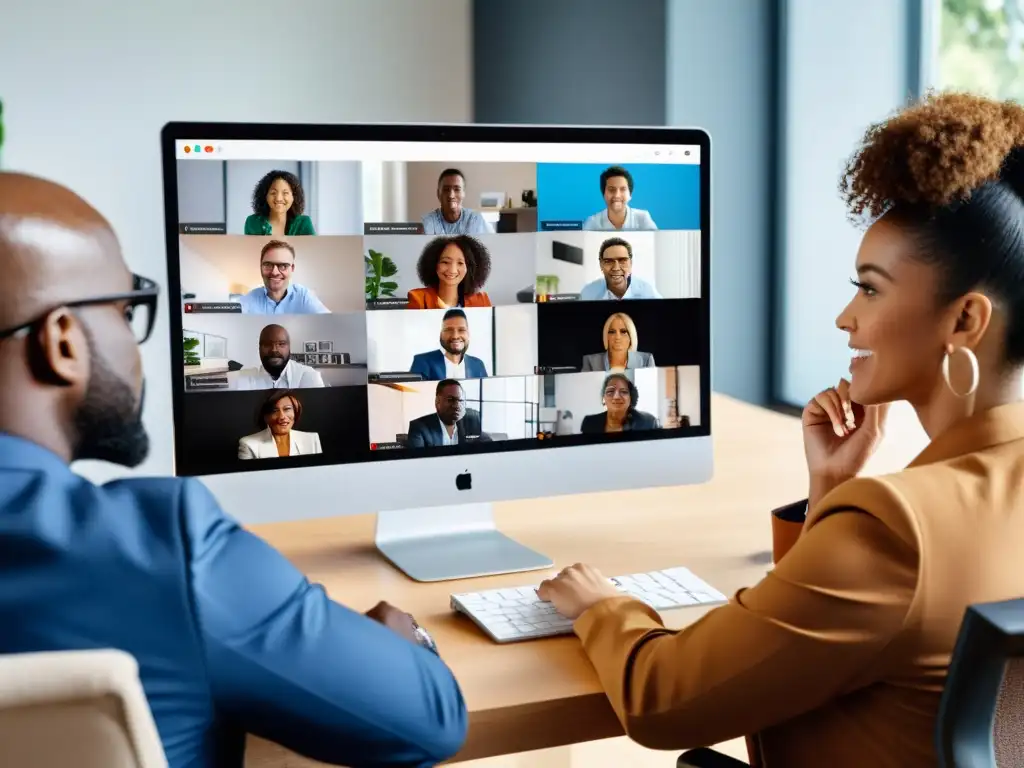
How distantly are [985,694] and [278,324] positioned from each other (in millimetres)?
843

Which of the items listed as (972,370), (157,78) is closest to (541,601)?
(972,370)

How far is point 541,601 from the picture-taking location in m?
1.26

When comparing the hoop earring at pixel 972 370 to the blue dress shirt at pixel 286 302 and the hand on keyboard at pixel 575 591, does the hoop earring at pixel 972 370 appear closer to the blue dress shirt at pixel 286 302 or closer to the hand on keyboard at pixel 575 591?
the hand on keyboard at pixel 575 591

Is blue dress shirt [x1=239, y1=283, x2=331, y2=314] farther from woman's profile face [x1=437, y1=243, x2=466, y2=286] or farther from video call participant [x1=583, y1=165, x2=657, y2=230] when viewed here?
video call participant [x1=583, y1=165, x2=657, y2=230]

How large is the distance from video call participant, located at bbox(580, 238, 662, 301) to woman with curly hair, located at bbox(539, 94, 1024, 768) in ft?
1.23

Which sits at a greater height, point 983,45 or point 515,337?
point 983,45

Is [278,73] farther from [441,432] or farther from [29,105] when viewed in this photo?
[441,432]

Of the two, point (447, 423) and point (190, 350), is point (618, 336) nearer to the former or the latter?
point (447, 423)

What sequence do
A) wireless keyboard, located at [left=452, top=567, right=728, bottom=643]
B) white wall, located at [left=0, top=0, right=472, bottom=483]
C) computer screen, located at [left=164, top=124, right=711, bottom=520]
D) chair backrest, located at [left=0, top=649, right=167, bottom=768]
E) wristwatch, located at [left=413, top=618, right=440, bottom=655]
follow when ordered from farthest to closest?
white wall, located at [left=0, top=0, right=472, bottom=483] < computer screen, located at [left=164, top=124, right=711, bottom=520] < wireless keyboard, located at [left=452, top=567, right=728, bottom=643] < wristwatch, located at [left=413, top=618, right=440, bottom=655] < chair backrest, located at [left=0, top=649, right=167, bottom=768]

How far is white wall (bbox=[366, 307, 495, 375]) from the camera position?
1.34 m


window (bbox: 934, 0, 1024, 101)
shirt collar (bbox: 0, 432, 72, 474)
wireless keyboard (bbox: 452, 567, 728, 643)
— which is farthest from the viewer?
window (bbox: 934, 0, 1024, 101)

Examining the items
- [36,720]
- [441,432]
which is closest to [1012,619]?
[36,720]

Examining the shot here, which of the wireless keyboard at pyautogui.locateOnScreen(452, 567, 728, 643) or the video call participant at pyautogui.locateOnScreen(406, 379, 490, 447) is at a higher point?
the video call participant at pyautogui.locateOnScreen(406, 379, 490, 447)

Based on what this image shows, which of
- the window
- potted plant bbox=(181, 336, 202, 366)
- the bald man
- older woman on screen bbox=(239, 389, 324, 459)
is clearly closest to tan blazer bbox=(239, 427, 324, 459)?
older woman on screen bbox=(239, 389, 324, 459)
